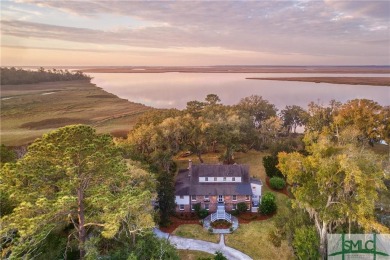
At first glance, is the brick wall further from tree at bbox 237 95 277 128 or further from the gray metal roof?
tree at bbox 237 95 277 128

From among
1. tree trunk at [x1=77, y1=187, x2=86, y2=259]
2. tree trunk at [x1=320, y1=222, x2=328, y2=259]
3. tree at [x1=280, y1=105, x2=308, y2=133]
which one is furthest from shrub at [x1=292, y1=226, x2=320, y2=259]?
tree at [x1=280, y1=105, x2=308, y2=133]

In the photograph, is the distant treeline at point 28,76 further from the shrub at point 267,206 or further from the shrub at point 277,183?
the shrub at point 267,206

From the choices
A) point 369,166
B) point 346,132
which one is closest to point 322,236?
point 369,166

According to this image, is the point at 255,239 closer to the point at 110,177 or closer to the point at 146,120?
the point at 110,177

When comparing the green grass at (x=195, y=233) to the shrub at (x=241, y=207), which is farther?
the shrub at (x=241, y=207)

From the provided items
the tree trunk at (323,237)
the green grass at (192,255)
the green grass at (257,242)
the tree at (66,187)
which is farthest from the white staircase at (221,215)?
the tree at (66,187)

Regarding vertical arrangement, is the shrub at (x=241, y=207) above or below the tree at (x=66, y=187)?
below

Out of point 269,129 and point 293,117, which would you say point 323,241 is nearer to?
point 269,129
